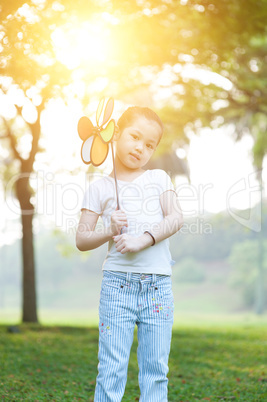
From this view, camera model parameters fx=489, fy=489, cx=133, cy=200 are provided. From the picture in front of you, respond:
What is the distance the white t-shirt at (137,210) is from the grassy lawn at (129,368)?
1730mm

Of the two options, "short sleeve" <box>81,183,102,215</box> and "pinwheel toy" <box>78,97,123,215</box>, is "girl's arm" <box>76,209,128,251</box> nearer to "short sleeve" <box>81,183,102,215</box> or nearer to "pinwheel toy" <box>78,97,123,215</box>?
"short sleeve" <box>81,183,102,215</box>

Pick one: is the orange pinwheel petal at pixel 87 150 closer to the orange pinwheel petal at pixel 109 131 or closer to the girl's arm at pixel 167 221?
the orange pinwheel petal at pixel 109 131

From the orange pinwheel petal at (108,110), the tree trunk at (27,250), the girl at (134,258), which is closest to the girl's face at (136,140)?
the girl at (134,258)

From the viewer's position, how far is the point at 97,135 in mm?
2680

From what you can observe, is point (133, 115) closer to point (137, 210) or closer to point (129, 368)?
point (137, 210)

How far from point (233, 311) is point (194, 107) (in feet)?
85.4

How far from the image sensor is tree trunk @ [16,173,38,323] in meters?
8.83

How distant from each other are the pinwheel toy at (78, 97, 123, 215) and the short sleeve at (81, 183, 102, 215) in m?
0.17

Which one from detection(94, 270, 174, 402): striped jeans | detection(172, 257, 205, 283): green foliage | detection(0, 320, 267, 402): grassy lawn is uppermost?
detection(94, 270, 174, 402): striped jeans

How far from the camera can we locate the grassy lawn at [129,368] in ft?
13.1

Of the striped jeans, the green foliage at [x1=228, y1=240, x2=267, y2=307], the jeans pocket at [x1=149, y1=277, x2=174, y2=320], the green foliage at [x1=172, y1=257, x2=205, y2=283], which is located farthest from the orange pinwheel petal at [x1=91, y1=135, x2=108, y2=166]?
the green foliage at [x1=172, y1=257, x2=205, y2=283]

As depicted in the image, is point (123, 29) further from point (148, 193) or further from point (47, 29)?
point (148, 193)

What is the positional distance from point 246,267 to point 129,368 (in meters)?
30.8
